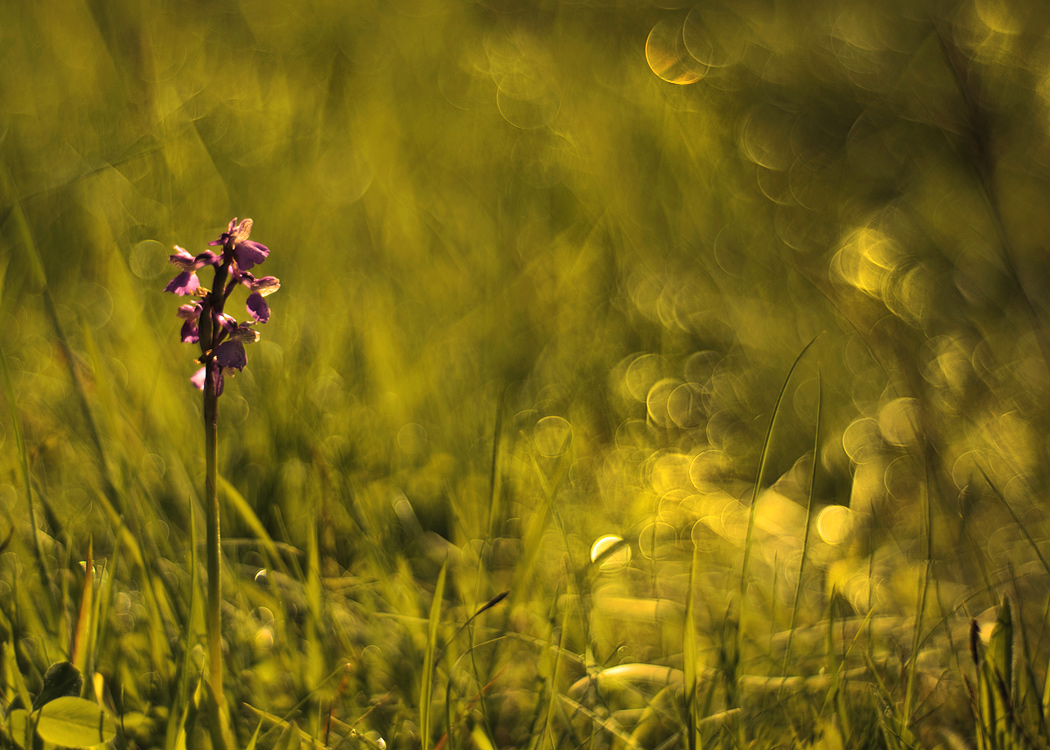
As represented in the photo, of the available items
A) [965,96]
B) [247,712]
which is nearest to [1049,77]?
[965,96]

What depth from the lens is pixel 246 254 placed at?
103cm

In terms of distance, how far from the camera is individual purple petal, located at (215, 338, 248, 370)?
1.02m

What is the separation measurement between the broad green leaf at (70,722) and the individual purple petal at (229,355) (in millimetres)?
441

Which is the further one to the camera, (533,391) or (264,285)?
(533,391)

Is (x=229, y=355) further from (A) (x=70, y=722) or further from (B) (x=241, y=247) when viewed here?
(A) (x=70, y=722)

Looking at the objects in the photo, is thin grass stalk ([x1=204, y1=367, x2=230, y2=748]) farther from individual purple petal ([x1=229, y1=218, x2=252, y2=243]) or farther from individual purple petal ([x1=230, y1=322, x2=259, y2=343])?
individual purple petal ([x1=229, y1=218, x2=252, y2=243])

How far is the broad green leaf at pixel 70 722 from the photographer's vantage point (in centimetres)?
99

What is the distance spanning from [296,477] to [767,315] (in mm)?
1797

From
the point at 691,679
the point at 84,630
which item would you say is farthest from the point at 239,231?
the point at 691,679

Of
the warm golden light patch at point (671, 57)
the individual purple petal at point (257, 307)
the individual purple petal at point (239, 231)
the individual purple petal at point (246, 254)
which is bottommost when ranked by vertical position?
the individual purple petal at point (257, 307)

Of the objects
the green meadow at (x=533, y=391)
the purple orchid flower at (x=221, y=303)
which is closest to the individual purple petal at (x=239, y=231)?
the purple orchid flower at (x=221, y=303)

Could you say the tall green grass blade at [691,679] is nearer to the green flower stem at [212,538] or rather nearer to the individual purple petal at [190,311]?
the green flower stem at [212,538]

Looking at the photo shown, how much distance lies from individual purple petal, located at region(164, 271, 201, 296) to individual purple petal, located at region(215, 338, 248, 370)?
9 centimetres

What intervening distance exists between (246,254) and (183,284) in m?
0.10
